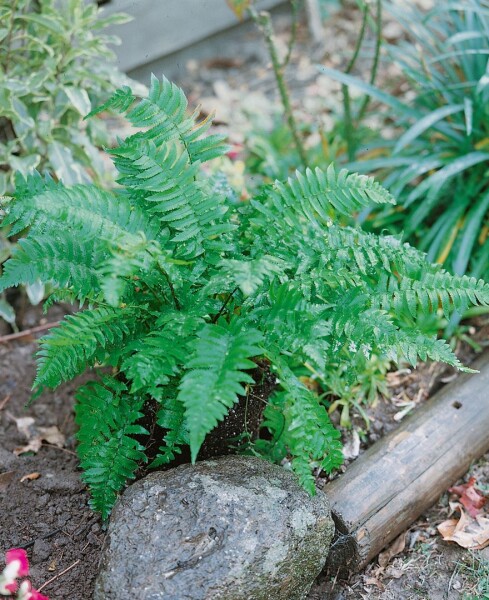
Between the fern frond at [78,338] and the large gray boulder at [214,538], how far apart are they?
17.9 inches

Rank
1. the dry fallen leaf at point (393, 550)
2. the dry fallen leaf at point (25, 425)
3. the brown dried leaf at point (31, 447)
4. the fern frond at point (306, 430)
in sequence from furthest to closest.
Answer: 1. the dry fallen leaf at point (25, 425)
2. the brown dried leaf at point (31, 447)
3. the dry fallen leaf at point (393, 550)
4. the fern frond at point (306, 430)

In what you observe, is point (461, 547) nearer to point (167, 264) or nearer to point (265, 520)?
point (265, 520)

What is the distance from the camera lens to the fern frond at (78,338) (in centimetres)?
216

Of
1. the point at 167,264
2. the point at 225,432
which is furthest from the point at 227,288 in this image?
the point at 225,432

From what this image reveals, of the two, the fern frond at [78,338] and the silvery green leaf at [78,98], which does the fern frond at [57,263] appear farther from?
the silvery green leaf at [78,98]

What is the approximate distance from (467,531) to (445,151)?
198 cm

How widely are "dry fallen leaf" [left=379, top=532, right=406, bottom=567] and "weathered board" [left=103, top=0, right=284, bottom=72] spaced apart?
349 centimetres

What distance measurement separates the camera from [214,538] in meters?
2.12

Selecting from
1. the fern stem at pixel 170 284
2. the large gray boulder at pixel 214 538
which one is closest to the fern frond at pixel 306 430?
the large gray boulder at pixel 214 538

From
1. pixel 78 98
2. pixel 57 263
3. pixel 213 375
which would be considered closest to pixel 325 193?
pixel 213 375

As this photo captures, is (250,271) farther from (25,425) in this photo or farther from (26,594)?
(25,425)

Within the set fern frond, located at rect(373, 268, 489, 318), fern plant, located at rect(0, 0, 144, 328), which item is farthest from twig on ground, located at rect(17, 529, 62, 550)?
fern frond, located at rect(373, 268, 489, 318)

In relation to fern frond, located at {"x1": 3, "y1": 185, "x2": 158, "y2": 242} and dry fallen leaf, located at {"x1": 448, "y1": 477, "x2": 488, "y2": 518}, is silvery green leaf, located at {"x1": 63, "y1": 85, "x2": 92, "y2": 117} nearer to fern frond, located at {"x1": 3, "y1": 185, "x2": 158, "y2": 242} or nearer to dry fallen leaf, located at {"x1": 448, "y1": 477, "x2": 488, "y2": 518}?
fern frond, located at {"x1": 3, "y1": 185, "x2": 158, "y2": 242}

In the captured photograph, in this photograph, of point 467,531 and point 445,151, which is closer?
point 467,531
